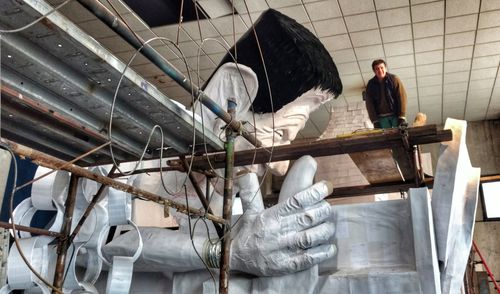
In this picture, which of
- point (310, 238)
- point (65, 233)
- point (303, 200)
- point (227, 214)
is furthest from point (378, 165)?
point (65, 233)

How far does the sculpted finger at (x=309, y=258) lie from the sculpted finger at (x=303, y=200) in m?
0.27

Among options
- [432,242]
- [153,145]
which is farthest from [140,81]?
[432,242]

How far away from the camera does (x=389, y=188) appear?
13.8ft

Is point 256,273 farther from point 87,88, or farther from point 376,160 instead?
point 87,88

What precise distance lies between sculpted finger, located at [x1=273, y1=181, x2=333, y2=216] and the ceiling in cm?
238

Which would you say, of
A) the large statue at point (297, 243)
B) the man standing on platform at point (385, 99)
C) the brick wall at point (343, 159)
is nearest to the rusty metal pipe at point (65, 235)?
the large statue at point (297, 243)

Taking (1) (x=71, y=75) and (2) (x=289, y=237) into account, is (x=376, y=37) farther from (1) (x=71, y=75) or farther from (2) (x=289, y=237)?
(1) (x=71, y=75)

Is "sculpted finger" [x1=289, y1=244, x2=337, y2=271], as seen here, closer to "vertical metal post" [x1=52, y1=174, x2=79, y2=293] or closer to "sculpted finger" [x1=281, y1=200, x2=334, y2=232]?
"sculpted finger" [x1=281, y1=200, x2=334, y2=232]

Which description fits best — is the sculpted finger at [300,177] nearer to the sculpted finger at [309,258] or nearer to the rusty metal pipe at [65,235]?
the sculpted finger at [309,258]

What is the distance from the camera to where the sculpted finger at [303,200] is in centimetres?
315

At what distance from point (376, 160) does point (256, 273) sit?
1.29m

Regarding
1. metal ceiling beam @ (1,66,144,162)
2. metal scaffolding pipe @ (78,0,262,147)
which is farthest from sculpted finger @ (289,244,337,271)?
metal ceiling beam @ (1,66,144,162)

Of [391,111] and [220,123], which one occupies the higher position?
[391,111]

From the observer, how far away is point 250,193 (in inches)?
→ 135
